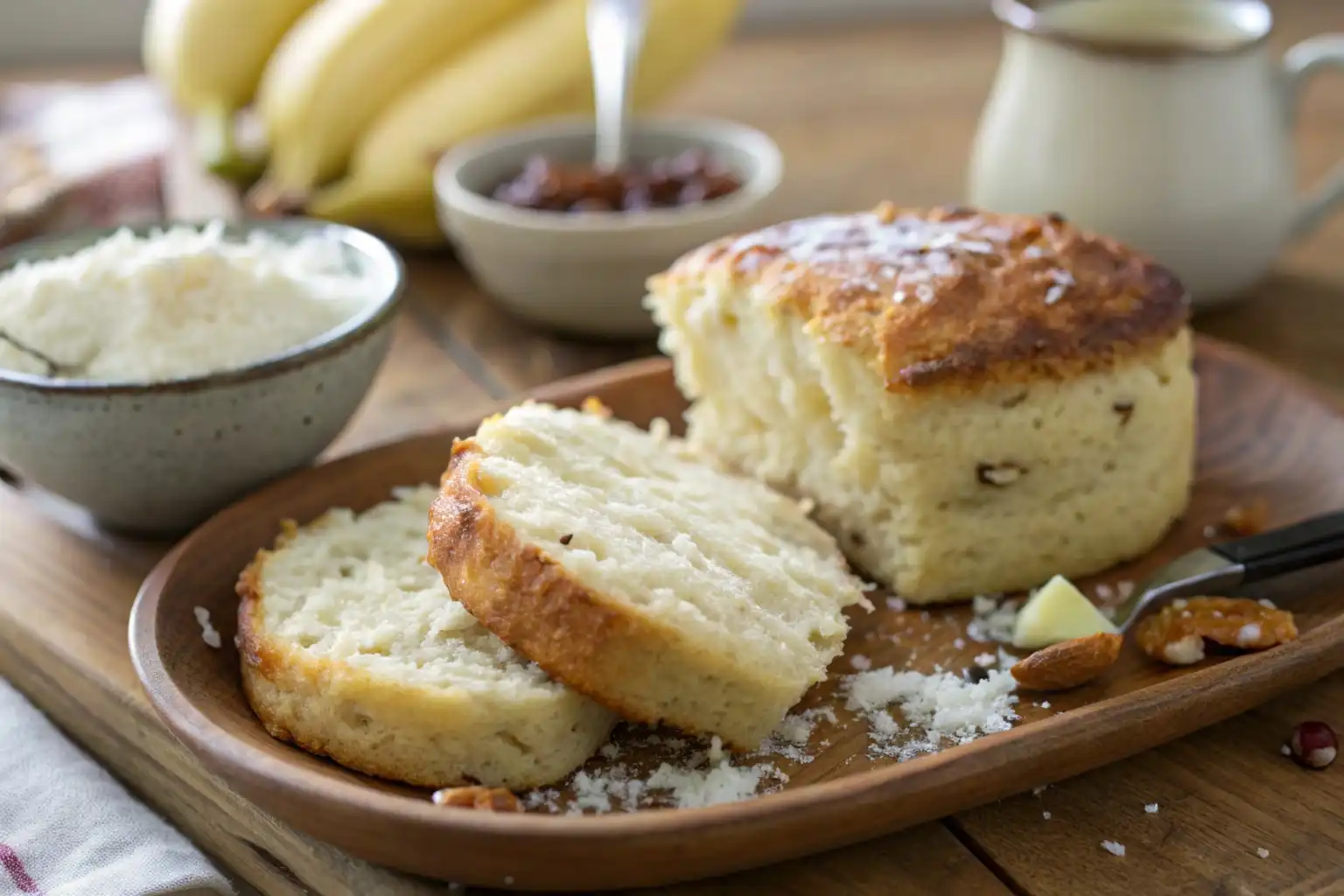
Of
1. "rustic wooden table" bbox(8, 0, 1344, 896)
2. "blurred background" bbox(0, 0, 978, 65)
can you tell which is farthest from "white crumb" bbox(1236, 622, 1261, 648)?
"blurred background" bbox(0, 0, 978, 65)

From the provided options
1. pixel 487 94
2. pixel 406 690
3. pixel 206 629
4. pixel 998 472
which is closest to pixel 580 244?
pixel 487 94

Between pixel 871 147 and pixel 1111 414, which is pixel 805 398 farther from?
pixel 871 147

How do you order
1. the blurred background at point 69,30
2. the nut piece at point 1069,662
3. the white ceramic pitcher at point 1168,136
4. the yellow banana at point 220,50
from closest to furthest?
the nut piece at point 1069,662 < the white ceramic pitcher at point 1168,136 < the yellow banana at point 220,50 < the blurred background at point 69,30

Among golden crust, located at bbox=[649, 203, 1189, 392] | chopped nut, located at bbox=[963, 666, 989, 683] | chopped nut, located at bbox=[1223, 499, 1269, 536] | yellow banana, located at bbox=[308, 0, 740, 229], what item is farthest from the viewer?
yellow banana, located at bbox=[308, 0, 740, 229]

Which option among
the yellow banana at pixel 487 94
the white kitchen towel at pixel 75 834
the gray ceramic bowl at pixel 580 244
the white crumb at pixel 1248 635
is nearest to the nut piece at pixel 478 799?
the white kitchen towel at pixel 75 834

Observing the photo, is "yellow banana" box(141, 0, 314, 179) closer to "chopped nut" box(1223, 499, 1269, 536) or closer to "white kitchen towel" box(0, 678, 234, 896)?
"white kitchen towel" box(0, 678, 234, 896)

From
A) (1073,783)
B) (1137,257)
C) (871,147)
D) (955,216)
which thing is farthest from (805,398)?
(871,147)

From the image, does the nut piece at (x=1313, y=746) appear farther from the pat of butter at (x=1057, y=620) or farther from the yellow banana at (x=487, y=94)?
the yellow banana at (x=487, y=94)
